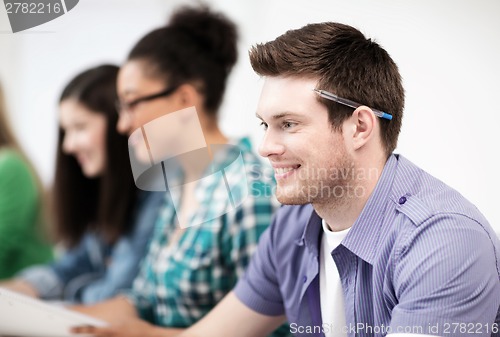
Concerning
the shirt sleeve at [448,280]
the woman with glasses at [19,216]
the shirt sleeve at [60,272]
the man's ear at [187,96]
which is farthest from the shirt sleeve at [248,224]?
the woman with glasses at [19,216]

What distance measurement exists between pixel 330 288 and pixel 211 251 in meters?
0.49

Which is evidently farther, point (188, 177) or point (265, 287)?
point (188, 177)

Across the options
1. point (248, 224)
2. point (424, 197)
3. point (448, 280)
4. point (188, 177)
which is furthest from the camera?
point (188, 177)

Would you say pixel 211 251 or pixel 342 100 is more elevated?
pixel 342 100

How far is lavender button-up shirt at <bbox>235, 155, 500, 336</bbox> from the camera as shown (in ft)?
3.14

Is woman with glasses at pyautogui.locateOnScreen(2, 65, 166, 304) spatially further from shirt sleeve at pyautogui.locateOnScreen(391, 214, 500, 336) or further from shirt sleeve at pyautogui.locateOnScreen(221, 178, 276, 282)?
shirt sleeve at pyautogui.locateOnScreen(391, 214, 500, 336)

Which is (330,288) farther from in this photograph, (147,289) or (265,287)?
(147,289)

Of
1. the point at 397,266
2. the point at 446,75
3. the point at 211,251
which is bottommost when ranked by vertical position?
the point at 211,251

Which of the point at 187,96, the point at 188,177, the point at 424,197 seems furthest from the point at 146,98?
the point at 424,197

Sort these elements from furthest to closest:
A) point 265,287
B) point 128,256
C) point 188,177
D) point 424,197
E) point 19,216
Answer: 1. point 19,216
2. point 128,256
3. point 188,177
4. point 265,287
5. point 424,197

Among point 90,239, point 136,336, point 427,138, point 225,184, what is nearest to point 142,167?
point 225,184

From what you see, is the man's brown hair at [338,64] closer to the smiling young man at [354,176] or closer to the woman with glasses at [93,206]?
the smiling young man at [354,176]

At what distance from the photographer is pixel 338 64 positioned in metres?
1.09

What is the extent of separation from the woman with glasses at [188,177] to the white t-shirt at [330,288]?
1.25 feet
